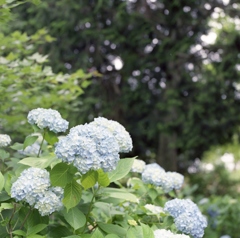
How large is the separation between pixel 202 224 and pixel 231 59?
164 inches

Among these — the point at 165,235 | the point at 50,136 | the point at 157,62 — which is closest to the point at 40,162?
the point at 50,136

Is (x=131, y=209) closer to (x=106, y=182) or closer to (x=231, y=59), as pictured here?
(x=106, y=182)

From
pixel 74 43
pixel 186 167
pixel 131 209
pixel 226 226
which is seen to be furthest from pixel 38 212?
pixel 186 167

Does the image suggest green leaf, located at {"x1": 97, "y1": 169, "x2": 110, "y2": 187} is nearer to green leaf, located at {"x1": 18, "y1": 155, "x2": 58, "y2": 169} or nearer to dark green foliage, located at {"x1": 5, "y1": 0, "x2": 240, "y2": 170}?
green leaf, located at {"x1": 18, "y1": 155, "x2": 58, "y2": 169}

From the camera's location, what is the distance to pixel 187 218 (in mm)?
1684

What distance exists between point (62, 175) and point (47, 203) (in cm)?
12

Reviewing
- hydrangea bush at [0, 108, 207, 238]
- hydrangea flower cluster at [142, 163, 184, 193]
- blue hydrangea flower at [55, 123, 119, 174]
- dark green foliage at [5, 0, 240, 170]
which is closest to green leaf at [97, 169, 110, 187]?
hydrangea bush at [0, 108, 207, 238]

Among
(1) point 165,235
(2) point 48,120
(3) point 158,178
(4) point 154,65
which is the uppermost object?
(2) point 48,120

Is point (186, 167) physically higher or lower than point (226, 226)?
lower

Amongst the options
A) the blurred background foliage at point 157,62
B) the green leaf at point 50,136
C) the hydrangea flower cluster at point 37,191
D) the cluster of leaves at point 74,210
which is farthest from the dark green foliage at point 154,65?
the hydrangea flower cluster at point 37,191

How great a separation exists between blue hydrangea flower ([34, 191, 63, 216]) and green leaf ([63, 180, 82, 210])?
0.04 m

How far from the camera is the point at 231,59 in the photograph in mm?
5559

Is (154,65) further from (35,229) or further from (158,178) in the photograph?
(35,229)

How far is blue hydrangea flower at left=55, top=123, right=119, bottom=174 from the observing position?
4.40 feet
